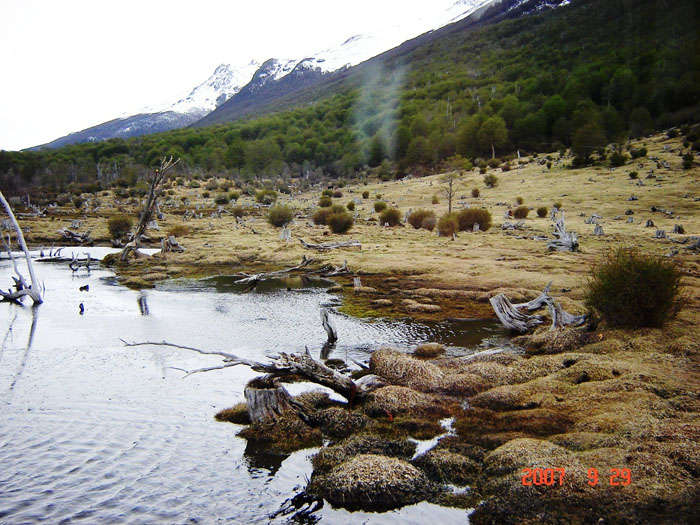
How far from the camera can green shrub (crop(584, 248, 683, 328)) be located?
48.4 feet

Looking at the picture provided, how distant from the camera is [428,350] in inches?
647

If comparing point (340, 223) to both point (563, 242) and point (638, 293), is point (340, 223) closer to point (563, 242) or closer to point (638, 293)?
point (563, 242)

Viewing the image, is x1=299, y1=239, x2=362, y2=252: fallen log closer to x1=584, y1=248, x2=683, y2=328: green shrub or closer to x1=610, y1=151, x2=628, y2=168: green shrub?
x1=584, y1=248, x2=683, y2=328: green shrub

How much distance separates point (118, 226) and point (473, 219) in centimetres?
3452

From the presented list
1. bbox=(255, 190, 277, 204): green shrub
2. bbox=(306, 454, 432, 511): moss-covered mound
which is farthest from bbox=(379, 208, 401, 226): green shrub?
bbox=(306, 454, 432, 511): moss-covered mound

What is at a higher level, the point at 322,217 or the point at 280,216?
the point at 280,216

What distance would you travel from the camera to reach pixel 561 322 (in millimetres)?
16547

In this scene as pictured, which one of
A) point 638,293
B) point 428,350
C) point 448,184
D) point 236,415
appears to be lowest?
point 428,350

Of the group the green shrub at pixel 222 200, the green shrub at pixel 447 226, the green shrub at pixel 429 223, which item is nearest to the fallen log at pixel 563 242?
the green shrub at pixel 447 226

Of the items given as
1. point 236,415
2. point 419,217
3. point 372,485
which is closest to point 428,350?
point 236,415

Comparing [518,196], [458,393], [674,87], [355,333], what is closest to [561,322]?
[458,393]

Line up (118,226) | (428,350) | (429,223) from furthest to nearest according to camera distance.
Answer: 1. (118,226)
2. (429,223)
3. (428,350)

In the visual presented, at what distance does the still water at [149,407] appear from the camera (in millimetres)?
8727

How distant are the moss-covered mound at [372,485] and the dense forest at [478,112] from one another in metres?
54.2
